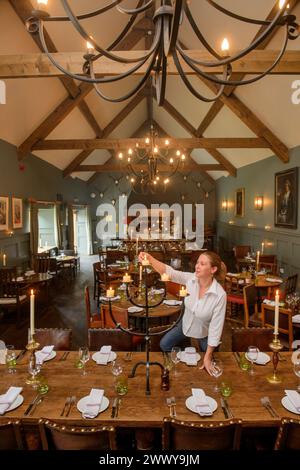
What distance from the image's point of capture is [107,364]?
88.7 inches

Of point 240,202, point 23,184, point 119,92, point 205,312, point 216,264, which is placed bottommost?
point 205,312

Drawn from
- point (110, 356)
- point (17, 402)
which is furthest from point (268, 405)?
point (17, 402)

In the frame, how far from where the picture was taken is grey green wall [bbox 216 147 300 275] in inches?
259

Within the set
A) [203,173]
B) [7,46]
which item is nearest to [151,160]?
[7,46]

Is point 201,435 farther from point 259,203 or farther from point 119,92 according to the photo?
point 119,92

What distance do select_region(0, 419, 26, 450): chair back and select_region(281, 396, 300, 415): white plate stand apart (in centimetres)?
150

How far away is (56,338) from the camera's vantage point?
2707 millimetres

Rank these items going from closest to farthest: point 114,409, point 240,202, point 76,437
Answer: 1. point 76,437
2. point 114,409
3. point 240,202

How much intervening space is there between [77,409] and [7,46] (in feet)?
17.0

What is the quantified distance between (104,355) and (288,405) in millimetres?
1354

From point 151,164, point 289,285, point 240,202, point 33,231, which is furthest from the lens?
point 240,202

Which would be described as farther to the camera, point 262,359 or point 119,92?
point 119,92

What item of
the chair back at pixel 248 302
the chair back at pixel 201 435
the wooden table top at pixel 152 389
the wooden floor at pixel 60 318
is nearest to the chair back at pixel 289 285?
the chair back at pixel 248 302

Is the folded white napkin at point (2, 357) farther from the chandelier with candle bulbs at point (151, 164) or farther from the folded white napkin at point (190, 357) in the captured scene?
the chandelier with candle bulbs at point (151, 164)
